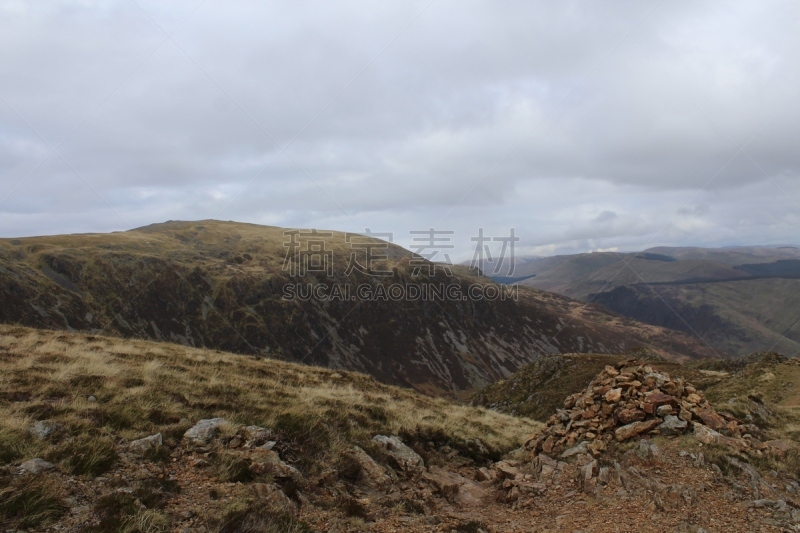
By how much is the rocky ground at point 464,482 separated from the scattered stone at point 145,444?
1.1 inches

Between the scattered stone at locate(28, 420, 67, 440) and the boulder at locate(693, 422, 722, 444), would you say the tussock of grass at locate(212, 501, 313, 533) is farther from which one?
the boulder at locate(693, 422, 722, 444)

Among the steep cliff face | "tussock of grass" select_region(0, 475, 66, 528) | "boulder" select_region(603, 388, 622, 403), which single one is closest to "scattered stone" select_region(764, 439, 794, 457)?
"boulder" select_region(603, 388, 622, 403)

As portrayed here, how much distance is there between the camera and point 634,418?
12.5m

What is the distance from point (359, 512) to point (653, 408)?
31.5 feet

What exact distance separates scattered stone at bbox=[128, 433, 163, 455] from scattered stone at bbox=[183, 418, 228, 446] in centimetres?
64

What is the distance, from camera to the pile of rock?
1192 centimetres

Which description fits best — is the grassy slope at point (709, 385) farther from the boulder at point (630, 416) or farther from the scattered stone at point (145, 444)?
the scattered stone at point (145, 444)

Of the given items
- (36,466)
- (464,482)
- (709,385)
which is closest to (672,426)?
(464,482)

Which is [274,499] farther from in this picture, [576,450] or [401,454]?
[576,450]

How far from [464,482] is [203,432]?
23.7 feet

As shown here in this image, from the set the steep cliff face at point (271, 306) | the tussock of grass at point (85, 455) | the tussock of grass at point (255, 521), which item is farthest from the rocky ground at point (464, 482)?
the steep cliff face at point (271, 306)

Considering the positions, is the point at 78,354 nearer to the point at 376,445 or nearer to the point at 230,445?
the point at 230,445

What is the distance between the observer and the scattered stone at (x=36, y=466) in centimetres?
691

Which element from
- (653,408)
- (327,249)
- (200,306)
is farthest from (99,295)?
(653,408)
